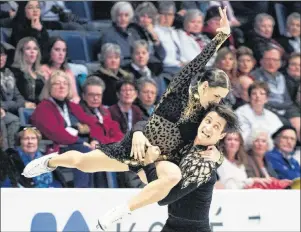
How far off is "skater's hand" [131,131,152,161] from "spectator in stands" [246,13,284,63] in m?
4.89

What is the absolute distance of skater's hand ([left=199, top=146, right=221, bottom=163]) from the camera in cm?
687

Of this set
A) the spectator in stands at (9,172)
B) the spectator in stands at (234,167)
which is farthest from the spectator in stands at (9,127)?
the spectator in stands at (234,167)

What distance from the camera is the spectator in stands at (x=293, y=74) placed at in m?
11.5

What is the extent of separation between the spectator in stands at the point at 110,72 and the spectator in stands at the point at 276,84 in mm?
1696

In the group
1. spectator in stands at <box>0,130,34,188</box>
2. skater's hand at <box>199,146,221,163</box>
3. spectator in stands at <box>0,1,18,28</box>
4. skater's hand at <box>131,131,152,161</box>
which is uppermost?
spectator in stands at <box>0,1,18,28</box>

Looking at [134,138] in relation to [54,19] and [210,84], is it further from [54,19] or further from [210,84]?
[54,19]

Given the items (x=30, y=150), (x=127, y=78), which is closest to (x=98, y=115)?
(x=127, y=78)

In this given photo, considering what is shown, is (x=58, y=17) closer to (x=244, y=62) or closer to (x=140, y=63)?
(x=140, y=63)

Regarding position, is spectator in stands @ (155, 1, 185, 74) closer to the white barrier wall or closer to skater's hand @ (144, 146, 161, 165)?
the white barrier wall

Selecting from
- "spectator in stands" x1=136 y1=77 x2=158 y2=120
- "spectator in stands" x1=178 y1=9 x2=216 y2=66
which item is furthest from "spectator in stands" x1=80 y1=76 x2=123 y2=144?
"spectator in stands" x1=178 y1=9 x2=216 y2=66

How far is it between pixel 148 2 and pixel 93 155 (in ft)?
13.4

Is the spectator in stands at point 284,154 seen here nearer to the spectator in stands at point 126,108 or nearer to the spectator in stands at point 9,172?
the spectator in stands at point 126,108

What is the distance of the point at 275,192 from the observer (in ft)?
32.8

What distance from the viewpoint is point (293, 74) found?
38.2 feet
